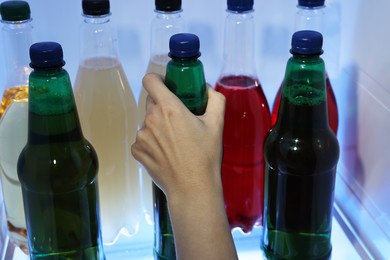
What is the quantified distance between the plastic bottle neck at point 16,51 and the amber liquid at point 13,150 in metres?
0.01

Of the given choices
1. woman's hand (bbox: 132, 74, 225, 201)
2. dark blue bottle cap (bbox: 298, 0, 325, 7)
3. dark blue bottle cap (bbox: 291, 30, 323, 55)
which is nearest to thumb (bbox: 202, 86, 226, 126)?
woman's hand (bbox: 132, 74, 225, 201)

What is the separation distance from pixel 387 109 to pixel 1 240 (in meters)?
0.60

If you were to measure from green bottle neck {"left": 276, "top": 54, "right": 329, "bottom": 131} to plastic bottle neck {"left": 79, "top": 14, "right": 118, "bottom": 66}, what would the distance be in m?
0.26

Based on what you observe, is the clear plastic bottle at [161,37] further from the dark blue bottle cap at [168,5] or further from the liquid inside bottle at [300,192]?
the liquid inside bottle at [300,192]

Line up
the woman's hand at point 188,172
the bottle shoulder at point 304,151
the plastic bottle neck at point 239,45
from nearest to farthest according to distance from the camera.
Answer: the woman's hand at point 188,172, the bottle shoulder at point 304,151, the plastic bottle neck at point 239,45

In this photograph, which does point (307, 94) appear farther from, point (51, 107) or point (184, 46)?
point (51, 107)

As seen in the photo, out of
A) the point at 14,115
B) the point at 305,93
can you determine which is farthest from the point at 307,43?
the point at 14,115

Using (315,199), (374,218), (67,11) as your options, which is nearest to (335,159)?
(315,199)

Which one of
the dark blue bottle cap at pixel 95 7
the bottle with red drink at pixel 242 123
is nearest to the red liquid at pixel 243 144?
the bottle with red drink at pixel 242 123

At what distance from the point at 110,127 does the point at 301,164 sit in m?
0.28

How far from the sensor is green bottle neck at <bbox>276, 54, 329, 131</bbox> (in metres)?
0.71

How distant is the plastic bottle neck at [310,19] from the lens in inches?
34.9

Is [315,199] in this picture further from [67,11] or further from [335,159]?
[67,11]

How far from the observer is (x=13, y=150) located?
2.67ft
